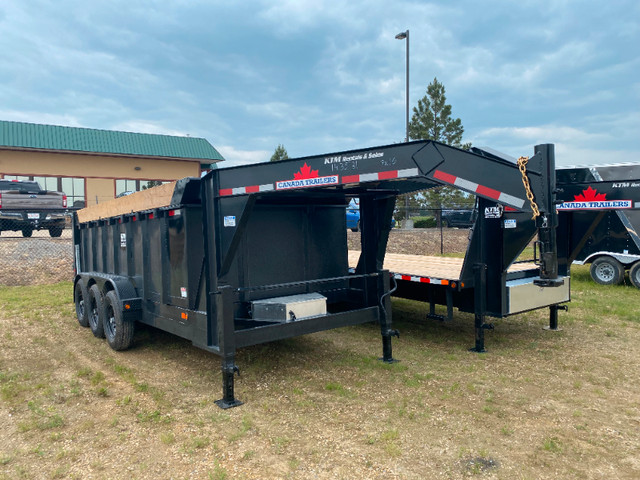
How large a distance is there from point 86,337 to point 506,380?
5992 mm

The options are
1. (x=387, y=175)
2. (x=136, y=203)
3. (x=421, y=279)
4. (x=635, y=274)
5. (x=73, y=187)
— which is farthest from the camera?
(x=73, y=187)

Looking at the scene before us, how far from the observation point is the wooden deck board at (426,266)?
6973 millimetres

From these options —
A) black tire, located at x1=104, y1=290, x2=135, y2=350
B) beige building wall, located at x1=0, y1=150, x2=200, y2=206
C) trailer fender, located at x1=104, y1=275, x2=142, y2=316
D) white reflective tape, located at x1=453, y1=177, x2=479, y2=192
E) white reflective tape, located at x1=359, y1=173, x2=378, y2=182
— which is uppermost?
beige building wall, located at x1=0, y1=150, x2=200, y2=206

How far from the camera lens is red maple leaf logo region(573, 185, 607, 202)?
10433 mm

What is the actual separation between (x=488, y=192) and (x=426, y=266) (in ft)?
12.2

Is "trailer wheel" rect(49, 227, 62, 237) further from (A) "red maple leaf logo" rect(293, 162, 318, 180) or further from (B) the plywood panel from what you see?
(A) "red maple leaf logo" rect(293, 162, 318, 180)

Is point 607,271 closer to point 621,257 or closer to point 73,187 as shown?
point 621,257

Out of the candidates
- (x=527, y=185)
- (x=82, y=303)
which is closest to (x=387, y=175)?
(x=527, y=185)

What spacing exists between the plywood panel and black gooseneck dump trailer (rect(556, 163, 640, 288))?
7.87 m

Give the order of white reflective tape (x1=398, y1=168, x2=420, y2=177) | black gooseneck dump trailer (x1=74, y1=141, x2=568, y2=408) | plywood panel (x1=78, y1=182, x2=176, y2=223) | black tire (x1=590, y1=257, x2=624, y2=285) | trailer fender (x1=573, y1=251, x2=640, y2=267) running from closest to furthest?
1. white reflective tape (x1=398, y1=168, x2=420, y2=177)
2. black gooseneck dump trailer (x1=74, y1=141, x2=568, y2=408)
3. plywood panel (x1=78, y1=182, x2=176, y2=223)
4. trailer fender (x1=573, y1=251, x2=640, y2=267)
5. black tire (x1=590, y1=257, x2=624, y2=285)

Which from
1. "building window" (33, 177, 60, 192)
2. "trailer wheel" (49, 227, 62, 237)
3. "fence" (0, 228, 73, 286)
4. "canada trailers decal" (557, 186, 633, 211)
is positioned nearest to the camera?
"canada trailers decal" (557, 186, 633, 211)

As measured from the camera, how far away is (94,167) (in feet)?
92.1

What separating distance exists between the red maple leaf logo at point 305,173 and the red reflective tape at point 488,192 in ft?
4.87

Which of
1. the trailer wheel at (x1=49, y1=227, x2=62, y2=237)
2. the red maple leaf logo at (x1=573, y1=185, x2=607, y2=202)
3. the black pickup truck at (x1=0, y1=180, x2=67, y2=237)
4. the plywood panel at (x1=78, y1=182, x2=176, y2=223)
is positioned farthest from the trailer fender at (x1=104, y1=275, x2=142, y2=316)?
the trailer wheel at (x1=49, y1=227, x2=62, y2=237)
